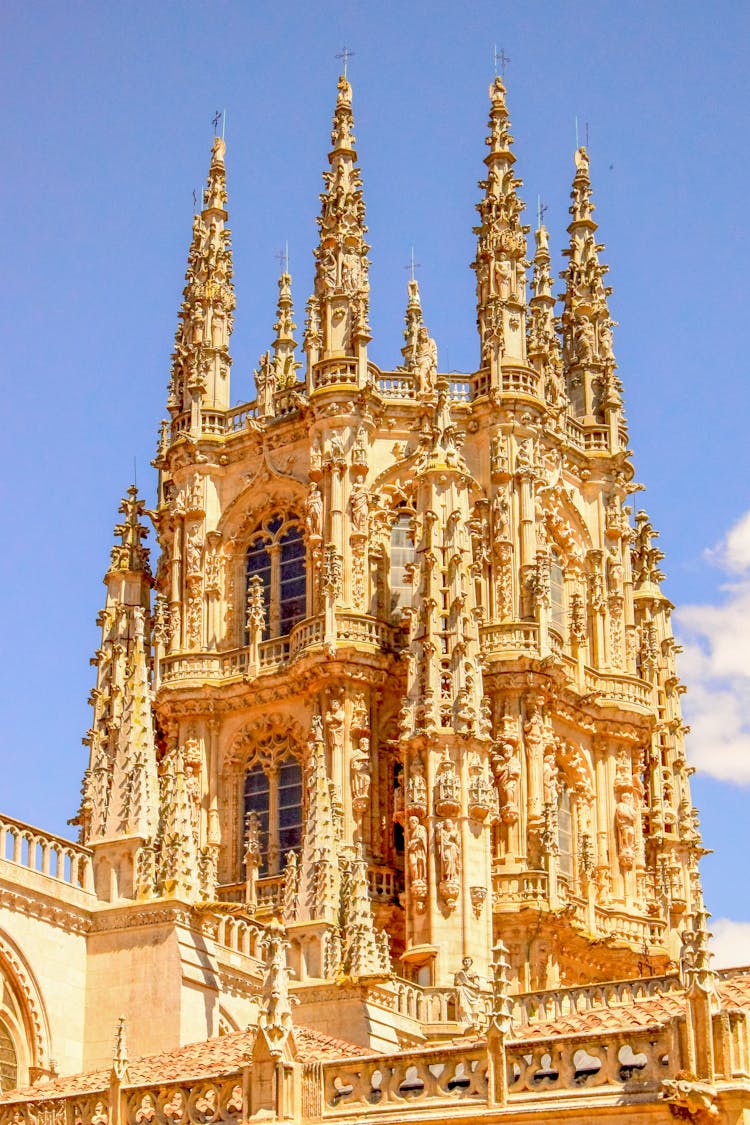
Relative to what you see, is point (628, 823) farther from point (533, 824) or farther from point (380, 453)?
point (380, 453)

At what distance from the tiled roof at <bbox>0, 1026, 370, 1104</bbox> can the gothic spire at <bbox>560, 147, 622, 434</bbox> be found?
32.0 metres

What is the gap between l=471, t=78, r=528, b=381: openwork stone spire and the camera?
182ft

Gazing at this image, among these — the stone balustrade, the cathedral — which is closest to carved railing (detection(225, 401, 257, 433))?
the cathedral

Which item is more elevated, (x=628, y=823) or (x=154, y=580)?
(x=154, y=580)

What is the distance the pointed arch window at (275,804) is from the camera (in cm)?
5116

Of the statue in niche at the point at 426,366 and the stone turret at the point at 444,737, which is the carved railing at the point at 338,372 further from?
the stone turret at the point at 444,737

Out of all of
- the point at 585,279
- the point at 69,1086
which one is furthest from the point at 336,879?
the point at 585,279

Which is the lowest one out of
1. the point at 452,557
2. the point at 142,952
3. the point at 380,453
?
the point at 142,952

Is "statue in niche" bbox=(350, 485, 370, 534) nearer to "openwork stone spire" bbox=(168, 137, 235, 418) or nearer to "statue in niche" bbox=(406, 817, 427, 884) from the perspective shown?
"openwork stone spire" bbox=(168, 137, 235, 418)

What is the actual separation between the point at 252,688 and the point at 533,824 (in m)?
7.99

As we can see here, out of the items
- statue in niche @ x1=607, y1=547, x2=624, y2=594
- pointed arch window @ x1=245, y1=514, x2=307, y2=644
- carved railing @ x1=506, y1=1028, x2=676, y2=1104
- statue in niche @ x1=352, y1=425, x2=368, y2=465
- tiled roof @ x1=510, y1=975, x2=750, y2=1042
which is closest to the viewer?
carved railing @ x1=506, y1=1028, x2=676, y2=1104

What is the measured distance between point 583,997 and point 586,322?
27040 mm

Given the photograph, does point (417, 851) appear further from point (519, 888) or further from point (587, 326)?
point (587, 326)

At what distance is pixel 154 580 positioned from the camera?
57000 mm
